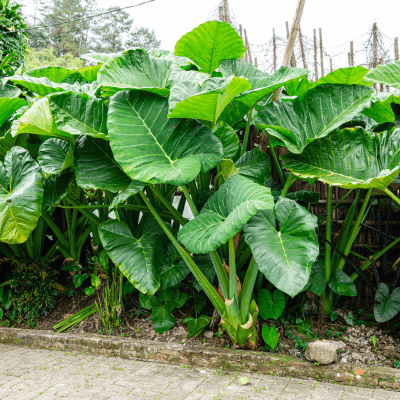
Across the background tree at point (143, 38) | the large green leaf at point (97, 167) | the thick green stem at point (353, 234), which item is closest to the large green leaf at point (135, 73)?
the large green leaf at point (97, 167)

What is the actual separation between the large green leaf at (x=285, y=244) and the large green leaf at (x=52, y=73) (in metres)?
2.03

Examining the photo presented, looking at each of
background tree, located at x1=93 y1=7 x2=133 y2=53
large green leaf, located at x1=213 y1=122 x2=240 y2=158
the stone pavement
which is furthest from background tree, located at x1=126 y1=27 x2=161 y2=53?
the stone pavement

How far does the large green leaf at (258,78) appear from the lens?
6.42ft

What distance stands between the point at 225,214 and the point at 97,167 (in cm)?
87

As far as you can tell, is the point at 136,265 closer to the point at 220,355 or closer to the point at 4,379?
the point at 220,355

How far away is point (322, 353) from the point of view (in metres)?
1.92

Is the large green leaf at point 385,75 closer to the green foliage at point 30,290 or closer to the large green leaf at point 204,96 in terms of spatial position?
the large green leaf at point 204,96

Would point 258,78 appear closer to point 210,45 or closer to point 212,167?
point 210,45

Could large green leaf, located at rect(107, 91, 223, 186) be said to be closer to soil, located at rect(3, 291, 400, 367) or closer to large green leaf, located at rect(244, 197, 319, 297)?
large green leaf, located at rect(244, 197, 319, 297)

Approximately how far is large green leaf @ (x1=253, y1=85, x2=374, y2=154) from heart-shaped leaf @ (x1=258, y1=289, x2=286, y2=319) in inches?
37.6

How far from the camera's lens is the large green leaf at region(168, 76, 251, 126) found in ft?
5.33

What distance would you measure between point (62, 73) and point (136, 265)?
5.78ft

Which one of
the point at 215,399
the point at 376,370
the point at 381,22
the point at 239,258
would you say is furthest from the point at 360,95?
the point at 381,22

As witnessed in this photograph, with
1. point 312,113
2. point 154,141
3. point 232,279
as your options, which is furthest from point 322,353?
point 154,141
